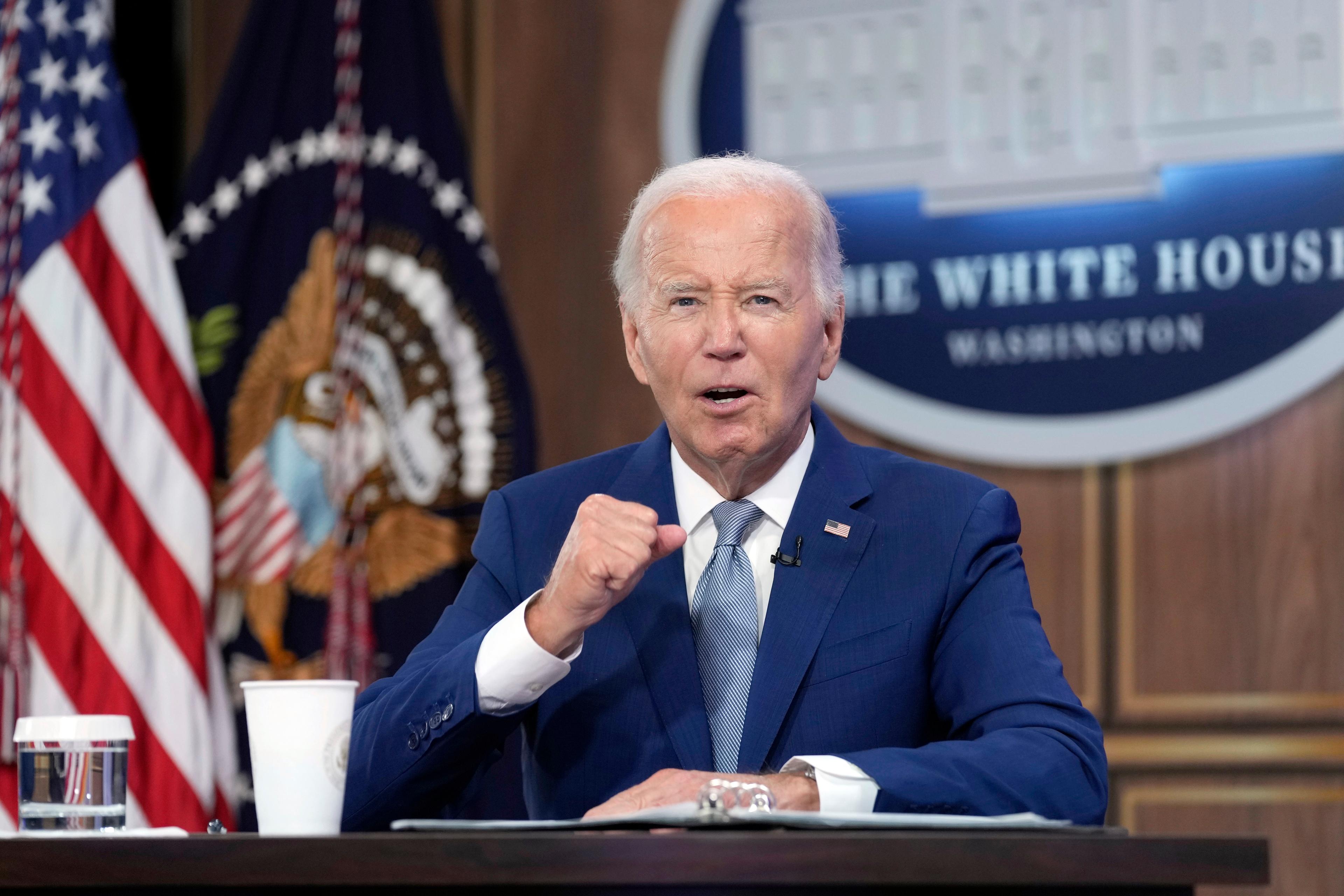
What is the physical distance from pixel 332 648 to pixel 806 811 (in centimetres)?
201

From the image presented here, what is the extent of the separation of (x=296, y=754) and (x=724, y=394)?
71 cm

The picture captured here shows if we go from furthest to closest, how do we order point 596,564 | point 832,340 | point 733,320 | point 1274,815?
1. point 1274,815
2. point 832,340
3. point 733,320
4. point 596,564

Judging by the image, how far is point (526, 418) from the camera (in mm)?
3271

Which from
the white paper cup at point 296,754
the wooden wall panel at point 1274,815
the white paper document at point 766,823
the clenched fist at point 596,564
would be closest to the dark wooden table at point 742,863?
the white paper document at point 766,823

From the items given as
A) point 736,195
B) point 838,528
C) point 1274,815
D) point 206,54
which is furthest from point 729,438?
point 206,54

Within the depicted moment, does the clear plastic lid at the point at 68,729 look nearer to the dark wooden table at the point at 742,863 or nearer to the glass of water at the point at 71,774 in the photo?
the glass of water at the point at 71,774

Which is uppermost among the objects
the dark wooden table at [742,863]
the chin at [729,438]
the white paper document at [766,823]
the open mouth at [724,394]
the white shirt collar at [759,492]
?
the open mouth at [724,394]

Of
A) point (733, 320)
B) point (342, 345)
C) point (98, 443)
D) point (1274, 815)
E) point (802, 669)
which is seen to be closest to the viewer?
point (802, 669)

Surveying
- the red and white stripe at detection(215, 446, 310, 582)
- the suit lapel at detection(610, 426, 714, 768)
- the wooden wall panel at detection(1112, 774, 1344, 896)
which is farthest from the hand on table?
the red and white stripe at detection(215, 446, 310, 582)

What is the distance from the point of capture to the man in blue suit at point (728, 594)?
154cm

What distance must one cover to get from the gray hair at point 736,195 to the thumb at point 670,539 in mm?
431

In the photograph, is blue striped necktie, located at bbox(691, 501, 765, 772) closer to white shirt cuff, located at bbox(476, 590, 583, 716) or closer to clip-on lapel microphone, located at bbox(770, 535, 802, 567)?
clip-on lapel microphone, located at bbox(770, 535, 802, 567)

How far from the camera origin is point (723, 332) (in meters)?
1.75

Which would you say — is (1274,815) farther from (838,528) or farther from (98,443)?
(98,443)
